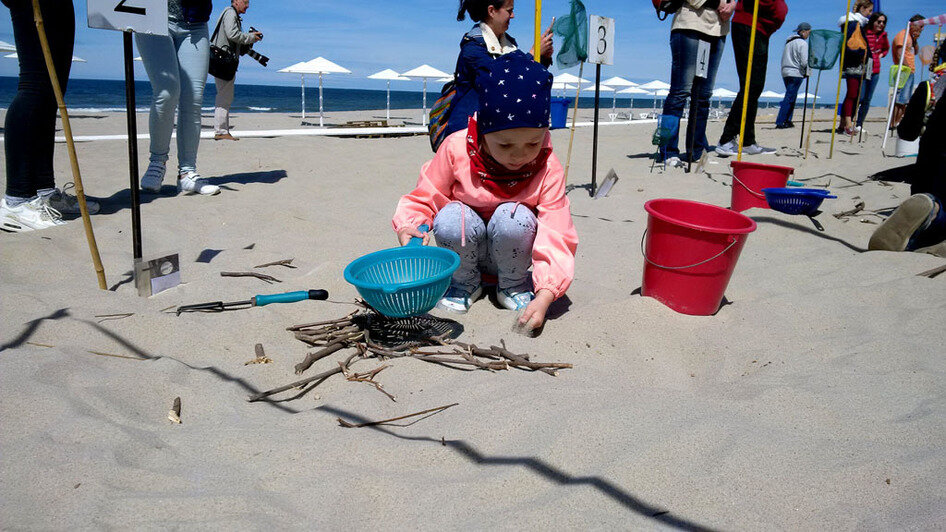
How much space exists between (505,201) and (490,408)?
1.05 meters

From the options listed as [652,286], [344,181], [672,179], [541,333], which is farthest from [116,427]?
[672,179]

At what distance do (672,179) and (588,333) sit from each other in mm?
3752

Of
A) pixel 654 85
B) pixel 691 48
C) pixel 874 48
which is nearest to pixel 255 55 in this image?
pixel 691 48

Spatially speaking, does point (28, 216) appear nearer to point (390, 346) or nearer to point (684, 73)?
point (390, 346)

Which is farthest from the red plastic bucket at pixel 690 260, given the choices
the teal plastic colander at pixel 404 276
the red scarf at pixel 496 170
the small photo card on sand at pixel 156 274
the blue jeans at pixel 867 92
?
the blue jeans at pixel 867 92

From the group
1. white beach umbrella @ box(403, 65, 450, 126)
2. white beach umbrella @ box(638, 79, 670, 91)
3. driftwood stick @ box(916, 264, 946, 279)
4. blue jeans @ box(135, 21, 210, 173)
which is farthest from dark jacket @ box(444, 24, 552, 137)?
white beach umbrella @ box(638, 79, 670, 91)

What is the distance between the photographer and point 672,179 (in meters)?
5.43

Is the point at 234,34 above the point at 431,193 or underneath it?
above

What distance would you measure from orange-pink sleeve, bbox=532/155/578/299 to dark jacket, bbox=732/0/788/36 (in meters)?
5.06

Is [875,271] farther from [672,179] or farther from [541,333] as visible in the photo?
[672,179]

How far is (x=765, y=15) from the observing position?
6.17 meters

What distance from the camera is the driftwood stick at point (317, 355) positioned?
1.83m

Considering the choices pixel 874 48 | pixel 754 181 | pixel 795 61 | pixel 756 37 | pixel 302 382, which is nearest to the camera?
pixel 302 382

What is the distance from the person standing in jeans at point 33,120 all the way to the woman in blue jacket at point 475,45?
6.68 ft
